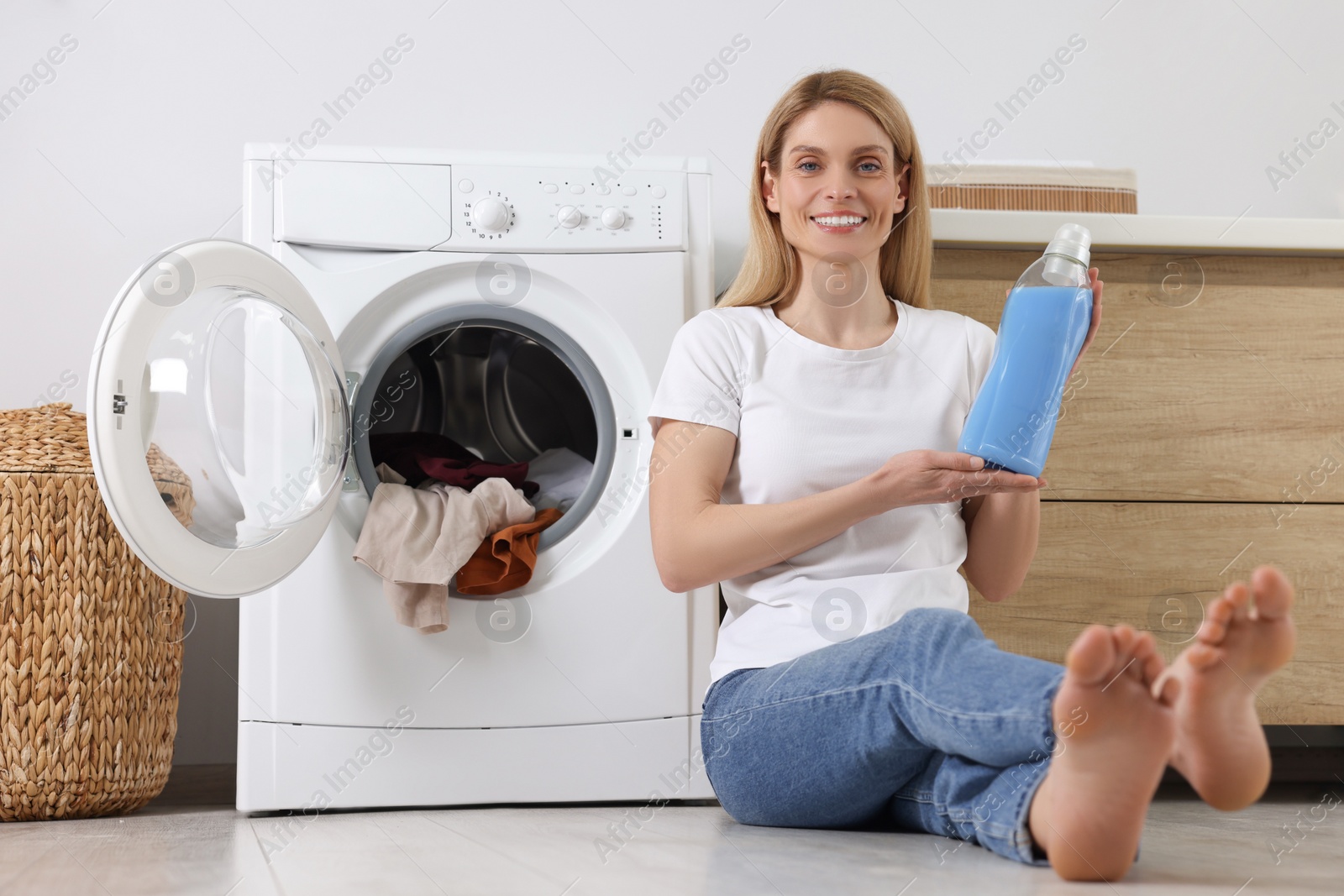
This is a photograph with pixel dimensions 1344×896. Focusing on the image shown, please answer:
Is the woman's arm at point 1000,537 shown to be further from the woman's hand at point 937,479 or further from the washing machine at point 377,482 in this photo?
the washing machine at point 377,482

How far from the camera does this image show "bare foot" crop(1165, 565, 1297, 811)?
26.4 inches

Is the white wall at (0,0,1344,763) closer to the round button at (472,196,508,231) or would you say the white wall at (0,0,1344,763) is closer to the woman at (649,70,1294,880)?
the round button at (472,196,508,231)

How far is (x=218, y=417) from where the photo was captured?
3.97 feet

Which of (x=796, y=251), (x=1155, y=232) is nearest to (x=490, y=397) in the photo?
(x=796, y=251)

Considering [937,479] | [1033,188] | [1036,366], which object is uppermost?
[1033,188]

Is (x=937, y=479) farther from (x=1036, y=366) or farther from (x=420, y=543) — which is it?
(x=420, y=543)

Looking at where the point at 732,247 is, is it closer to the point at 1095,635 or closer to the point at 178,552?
the point at 178,552

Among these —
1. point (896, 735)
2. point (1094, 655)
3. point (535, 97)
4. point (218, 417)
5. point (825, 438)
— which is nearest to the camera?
point (1094, 655)

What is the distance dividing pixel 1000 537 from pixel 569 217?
671mm

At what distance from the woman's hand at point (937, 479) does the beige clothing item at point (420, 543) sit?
0.54m

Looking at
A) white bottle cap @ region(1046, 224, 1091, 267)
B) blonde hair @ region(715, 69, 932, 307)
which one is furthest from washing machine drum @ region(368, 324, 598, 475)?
white bottle cap @ region(1046, 224, 1091, 267)

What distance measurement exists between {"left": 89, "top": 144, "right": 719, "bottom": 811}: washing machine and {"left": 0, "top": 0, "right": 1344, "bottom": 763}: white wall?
0.50 m

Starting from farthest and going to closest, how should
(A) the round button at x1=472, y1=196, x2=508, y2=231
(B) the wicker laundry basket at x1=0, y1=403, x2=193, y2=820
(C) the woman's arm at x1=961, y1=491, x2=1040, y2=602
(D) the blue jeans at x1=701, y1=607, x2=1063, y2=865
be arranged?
(A) the round button at x1=472, y1=196, x2=508, y2=231 → (B) the wicker laundry basket at x1=0, y1=403, x2=193, y2=820 → (C) the woman's arm at x1=961, y1=491, x2=1040, y2=602 → (D) the blue jeans at x1=701, y1=607, x2=1063, y2=865

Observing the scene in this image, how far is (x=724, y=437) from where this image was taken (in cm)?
112
